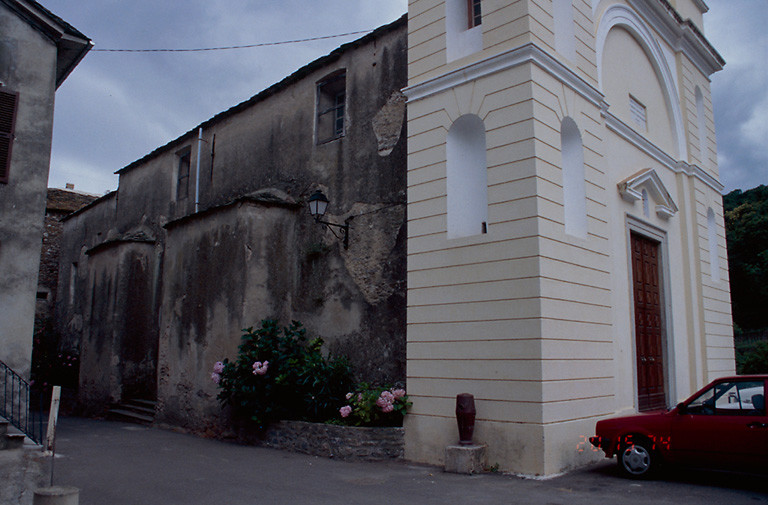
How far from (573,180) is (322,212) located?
438cm

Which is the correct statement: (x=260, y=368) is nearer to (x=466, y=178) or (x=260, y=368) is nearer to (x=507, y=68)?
(x=466, y=178)

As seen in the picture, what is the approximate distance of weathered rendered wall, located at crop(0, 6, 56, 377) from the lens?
9.04 m

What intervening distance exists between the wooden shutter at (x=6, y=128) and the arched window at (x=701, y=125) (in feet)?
45.9

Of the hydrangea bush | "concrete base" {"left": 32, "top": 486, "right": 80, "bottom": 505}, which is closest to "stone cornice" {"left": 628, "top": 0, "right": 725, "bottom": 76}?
the hydrangea bush

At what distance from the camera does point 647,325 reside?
11188mm

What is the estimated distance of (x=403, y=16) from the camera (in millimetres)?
10953

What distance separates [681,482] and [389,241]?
222 inches

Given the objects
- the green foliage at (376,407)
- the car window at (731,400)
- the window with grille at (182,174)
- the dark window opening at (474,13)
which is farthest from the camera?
the window with grille at (182,174)

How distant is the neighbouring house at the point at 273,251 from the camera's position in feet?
35.4

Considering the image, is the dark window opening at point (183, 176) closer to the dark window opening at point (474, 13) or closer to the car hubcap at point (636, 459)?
the dark window opening at point (474, 13)

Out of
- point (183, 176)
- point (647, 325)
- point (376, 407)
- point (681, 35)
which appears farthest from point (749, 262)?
point (376, 407)

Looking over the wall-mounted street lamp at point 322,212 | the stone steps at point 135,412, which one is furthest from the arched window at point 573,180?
the stone steps at point 135,412

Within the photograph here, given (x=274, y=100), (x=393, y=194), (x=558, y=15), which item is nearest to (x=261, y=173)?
(x=274, y=100)

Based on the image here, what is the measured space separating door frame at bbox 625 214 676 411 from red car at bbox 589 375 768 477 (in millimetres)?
2898
